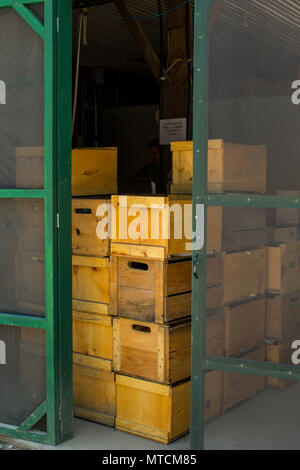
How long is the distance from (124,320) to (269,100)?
1.97m

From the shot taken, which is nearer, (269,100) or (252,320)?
(269,100)

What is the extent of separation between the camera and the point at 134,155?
1118 centimetres

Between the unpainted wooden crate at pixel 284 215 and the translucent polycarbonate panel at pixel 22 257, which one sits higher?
the unpainted wooden crate at pixel 284 215

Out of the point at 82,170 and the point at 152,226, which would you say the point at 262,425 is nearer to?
the point at 152,226

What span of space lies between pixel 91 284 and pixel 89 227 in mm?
454

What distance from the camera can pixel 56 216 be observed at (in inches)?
161

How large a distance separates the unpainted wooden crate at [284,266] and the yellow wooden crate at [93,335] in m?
1.43

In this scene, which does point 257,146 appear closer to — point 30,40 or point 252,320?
point 252,320

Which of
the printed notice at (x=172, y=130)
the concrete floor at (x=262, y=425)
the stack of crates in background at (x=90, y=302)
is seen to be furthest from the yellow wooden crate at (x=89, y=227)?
the printed notice at (x=172, y=130)

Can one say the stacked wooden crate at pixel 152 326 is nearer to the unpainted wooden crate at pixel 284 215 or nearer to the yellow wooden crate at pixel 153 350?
the yellow wooden crate at pixel 153 350

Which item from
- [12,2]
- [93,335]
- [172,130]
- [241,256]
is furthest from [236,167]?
[172,130]

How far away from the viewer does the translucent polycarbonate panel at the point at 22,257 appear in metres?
4.21

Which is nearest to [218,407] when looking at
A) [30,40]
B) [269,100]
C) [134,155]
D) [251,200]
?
[251,200]

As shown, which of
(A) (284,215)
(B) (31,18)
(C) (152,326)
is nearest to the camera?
(A) (284,215)
